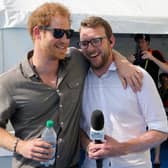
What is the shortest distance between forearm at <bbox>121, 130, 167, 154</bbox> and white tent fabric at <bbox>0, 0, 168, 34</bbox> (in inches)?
75.5

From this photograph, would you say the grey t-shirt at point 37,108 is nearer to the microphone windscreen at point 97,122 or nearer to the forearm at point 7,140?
the forearm at point 7,140

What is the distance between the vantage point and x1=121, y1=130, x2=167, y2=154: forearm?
1946 mm

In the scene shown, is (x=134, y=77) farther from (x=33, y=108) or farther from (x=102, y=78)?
(x=33, y=108)

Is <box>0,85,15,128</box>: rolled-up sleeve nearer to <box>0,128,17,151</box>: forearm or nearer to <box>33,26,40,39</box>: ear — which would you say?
<box>0,128,17,151</box>: forearm

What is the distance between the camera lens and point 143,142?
1971 millimetres

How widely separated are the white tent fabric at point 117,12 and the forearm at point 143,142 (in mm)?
1917

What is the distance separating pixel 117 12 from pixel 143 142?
2.27 m

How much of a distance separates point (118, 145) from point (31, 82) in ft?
1.83

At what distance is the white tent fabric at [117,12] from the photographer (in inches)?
138

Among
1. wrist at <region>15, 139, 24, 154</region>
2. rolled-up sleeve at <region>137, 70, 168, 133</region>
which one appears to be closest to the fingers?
wrist at <region>15, 139, 24, 154</region>

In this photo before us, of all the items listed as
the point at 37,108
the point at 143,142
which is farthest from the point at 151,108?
the point at 37,108

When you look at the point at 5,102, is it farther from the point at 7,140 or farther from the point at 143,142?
the point at 143,142

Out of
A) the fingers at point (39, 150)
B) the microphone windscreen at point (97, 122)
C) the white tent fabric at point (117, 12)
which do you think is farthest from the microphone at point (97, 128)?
the white tent fabric at point (117, 12)

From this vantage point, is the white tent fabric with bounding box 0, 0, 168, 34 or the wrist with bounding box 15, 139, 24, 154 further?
the white tent fabric with bounding box 0, 0, 168, 34
